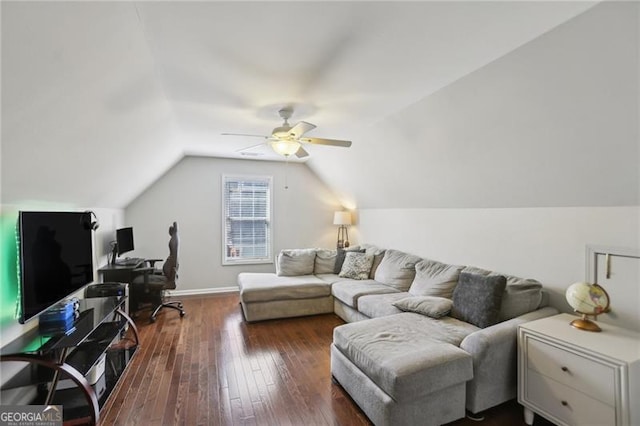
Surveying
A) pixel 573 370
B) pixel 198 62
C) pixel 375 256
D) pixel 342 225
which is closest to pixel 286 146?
pixel 198 62

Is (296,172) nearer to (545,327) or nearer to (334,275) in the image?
(334,275)

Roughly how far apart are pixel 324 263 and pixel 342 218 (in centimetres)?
120

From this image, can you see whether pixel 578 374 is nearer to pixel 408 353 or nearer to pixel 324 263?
pixel 408 353

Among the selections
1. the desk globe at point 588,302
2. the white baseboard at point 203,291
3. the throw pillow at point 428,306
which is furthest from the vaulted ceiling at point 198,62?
the white baseboard at point 203,291

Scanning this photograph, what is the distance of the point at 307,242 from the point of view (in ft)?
20.0

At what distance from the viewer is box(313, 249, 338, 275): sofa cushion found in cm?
486

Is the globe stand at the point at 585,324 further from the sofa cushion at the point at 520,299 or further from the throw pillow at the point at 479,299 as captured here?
the throw pillow at the point at 479,299

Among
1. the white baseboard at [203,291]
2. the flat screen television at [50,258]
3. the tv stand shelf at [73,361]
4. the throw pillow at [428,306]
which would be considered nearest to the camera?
the tv stand shelf at [73,361]

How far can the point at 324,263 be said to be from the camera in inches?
192

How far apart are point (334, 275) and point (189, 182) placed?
3081 mm

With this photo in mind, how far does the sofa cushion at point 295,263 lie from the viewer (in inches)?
183

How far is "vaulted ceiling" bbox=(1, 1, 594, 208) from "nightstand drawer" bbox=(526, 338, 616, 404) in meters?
1.96

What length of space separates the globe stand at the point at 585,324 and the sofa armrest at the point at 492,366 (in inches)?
14.0

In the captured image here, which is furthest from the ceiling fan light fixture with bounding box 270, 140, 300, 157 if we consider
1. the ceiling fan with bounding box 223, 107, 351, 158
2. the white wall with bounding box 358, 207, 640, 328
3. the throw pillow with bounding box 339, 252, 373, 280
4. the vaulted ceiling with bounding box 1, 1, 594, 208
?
the throw pillow with bounding box 339, 252, 373, 280
